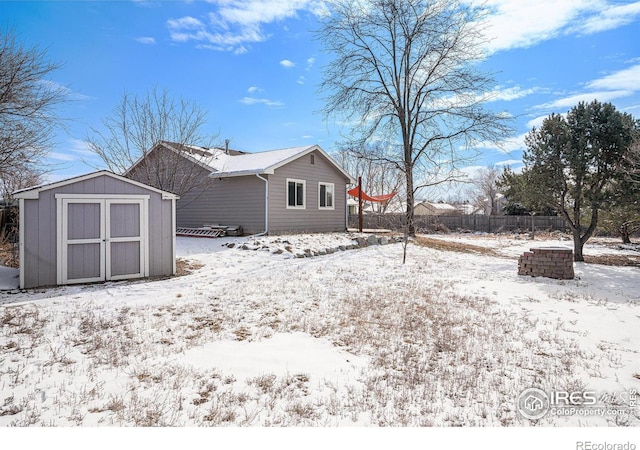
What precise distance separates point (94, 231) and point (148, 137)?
6846 mm

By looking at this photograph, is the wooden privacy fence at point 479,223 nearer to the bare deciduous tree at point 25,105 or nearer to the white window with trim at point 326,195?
the white window with trim at point 326,195

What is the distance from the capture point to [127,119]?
12.6m

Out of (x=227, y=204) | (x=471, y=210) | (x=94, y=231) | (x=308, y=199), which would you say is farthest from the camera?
(x=471, y=210)

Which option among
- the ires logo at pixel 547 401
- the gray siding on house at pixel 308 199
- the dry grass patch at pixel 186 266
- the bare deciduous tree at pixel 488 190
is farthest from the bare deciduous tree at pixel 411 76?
the bare deciduous tree at pixel 488 190

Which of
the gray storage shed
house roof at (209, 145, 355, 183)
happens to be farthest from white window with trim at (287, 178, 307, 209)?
the gray storage shed

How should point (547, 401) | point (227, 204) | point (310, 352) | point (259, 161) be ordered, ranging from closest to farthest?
point (547, 401) → point (310, 352) → point (259, 161) → point (227, 204)

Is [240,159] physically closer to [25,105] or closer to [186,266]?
[186,266]

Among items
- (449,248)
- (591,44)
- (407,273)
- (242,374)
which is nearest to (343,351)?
(242,374)

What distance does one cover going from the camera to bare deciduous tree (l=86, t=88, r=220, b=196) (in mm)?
12328

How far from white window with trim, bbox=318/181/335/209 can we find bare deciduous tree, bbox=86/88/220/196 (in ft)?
18.8

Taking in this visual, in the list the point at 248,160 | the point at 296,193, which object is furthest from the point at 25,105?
the point at 296,193

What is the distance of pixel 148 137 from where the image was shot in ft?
41.9

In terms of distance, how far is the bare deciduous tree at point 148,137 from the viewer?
485 inches

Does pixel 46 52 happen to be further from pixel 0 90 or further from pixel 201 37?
pixel 201 37
